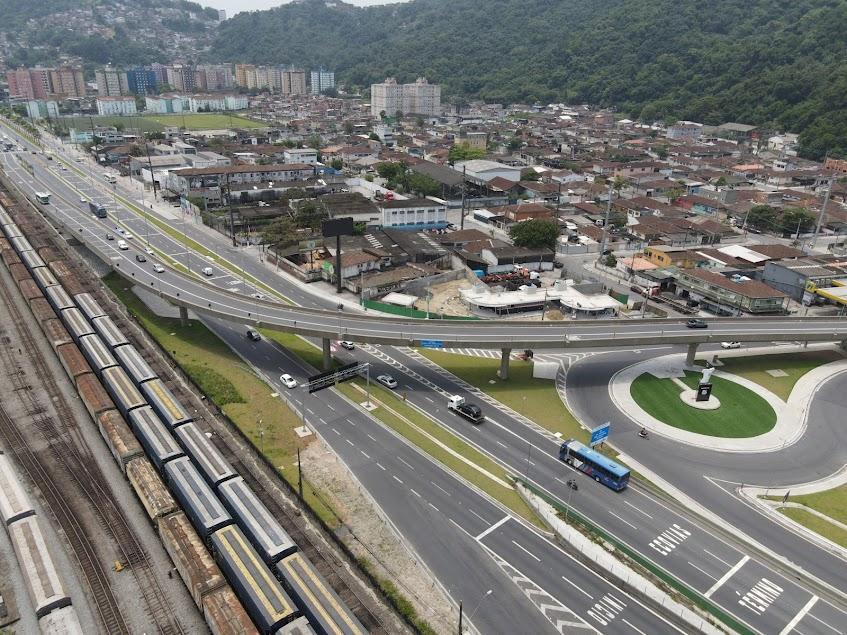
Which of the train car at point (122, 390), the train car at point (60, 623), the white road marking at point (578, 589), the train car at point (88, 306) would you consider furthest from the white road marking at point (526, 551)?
the train car at point (88, 306)

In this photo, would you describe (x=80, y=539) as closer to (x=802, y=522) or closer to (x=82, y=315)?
(x=82, y=315)

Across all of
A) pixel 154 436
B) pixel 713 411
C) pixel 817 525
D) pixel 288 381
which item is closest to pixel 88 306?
pixel 288 381

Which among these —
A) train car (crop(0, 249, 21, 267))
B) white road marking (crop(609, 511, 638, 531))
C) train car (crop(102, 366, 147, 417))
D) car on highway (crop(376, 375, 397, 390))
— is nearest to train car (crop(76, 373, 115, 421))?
train car (crop(102, 366, 147, 417))

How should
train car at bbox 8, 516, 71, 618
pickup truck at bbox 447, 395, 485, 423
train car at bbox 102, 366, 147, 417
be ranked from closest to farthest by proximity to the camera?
train car at bbox 8, 516, 71, 618 < train car at bbox 102, 366, 147, 417 < pickup truck at bbox 447, 395, 485, 423

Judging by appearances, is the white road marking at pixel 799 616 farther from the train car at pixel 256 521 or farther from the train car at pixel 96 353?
the train car at pixel 96 353

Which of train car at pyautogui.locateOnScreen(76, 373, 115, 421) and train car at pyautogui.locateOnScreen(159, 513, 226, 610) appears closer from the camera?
train car at pyautogui.locateOnScreen(159, 513, 226, 610)

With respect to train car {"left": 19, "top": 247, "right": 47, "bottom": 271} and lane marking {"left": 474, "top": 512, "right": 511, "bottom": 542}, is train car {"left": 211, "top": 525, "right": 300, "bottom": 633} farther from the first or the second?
train car {"left": 19, "top": 247, "right": 47, "bottom": 271}

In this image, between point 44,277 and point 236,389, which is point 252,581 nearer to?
point 236,389
